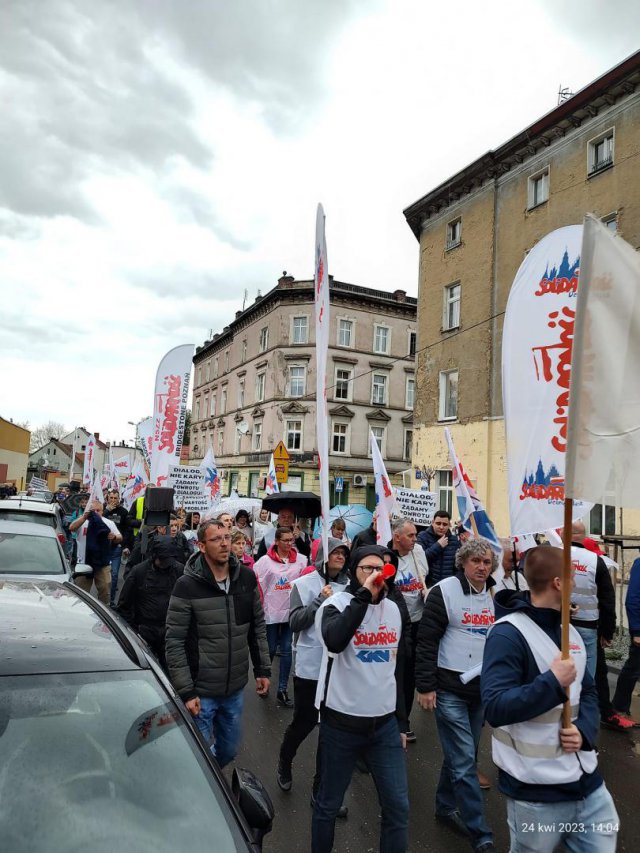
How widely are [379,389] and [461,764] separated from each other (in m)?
35.3

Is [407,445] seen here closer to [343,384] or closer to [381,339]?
[343,384]

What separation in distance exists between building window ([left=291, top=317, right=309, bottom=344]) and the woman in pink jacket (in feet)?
105

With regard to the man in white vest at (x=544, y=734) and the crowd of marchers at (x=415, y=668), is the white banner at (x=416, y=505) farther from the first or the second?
the man in white vest at (x=544, y=734)

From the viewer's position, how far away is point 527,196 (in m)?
18.2

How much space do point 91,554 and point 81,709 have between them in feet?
22.9

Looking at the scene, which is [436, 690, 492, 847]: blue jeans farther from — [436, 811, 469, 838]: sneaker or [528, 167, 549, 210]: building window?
[528, 167, 549, 210]: building window

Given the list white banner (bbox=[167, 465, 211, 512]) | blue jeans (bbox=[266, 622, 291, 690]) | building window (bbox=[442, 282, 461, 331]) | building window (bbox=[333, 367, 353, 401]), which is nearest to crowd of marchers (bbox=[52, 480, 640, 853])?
blue jeans (bbox=[266, 622, 291, 690])

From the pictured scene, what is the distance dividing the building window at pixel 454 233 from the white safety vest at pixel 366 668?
19572 millimetres

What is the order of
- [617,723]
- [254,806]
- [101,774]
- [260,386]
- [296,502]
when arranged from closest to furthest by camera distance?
1. [101,774]
2. [254,806]
3. [617,723]
4. [296,502]
5. [260,386]

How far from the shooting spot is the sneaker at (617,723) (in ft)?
17.7

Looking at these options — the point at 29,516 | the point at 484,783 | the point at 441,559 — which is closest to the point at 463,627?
the point at 484,783

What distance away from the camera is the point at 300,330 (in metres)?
38.1

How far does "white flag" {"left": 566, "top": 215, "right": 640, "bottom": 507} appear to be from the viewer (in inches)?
89.3

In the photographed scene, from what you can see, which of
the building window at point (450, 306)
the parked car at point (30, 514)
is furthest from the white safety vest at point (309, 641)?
the building window at point (450, 306)
